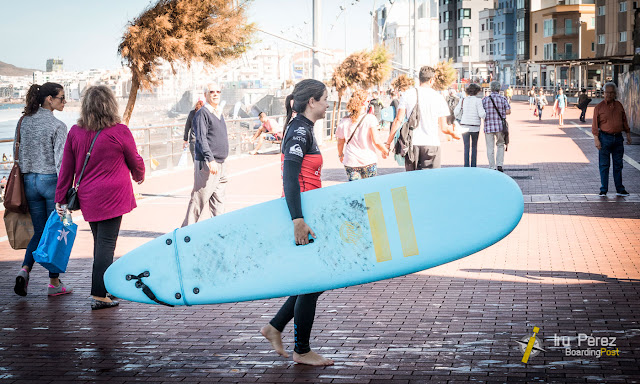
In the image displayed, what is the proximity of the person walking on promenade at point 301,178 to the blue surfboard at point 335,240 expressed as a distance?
119 millimetres

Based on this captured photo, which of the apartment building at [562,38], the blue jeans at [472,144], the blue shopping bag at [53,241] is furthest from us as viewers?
the apartment building at [562,38]

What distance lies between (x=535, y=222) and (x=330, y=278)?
6140 mm

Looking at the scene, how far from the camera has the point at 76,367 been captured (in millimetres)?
4957

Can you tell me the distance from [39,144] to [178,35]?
652cm

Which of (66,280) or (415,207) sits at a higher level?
(415,207)

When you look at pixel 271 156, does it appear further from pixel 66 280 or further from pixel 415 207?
pixel 415 207

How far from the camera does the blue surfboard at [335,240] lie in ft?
16.0

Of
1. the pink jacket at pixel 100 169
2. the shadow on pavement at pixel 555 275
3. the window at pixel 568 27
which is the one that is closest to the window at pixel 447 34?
the window at pixel 568 27

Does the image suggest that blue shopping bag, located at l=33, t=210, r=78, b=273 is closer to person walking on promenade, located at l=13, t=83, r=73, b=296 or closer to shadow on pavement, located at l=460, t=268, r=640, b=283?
person walking on promenade, located at l=13, t=83, r=73, b=296

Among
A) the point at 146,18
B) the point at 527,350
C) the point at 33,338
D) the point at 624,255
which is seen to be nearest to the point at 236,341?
the point at 33,338

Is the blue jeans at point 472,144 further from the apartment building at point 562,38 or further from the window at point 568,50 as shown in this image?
the window at point 568,50

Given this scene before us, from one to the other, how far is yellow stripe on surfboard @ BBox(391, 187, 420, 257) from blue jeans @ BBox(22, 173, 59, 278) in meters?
3.50

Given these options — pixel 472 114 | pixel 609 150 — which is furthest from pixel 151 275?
pixel 472 114

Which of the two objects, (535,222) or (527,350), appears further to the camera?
(535,222)
